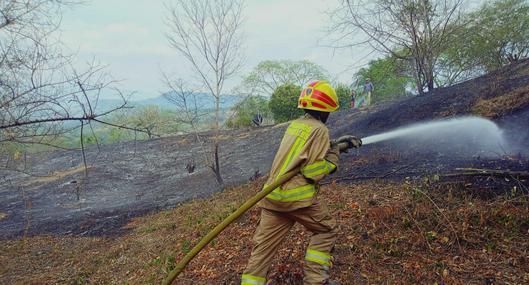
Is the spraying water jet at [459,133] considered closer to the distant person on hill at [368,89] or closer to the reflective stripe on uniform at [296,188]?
the reflective stripe on uniform at [296,188]

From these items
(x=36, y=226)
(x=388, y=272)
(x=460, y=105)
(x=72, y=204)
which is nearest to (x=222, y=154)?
(x=72, y=204)

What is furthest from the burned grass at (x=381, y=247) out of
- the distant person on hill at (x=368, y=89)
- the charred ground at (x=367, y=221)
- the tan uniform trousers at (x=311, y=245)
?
the distant person on hill at (x=368, y=89)

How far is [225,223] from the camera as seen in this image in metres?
2.56

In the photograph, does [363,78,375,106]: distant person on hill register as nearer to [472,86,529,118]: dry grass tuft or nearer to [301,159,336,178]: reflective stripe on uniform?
[472,86,529,118]: dry grass tuft

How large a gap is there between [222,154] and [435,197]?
12590 mm

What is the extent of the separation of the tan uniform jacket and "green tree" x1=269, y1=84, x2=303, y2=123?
1856 centimetres

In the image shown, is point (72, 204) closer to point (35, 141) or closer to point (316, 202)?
point (35, 141)

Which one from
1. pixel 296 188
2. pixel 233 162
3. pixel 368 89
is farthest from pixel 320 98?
pixel 368 89

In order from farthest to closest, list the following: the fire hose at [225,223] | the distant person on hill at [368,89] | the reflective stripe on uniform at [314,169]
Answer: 1. the distant person on hill at [368,89]
2. the reflective stripe on uniform at [314,169]
3. the fire hose at [225,223]

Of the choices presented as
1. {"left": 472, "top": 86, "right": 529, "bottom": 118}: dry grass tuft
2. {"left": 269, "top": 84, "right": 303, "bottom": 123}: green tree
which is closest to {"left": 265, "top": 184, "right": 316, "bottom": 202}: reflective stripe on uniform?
{"left": 472, "top": 86, "right": 529, "bottom": 118}: dry grass tuft

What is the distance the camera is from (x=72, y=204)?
13094mm

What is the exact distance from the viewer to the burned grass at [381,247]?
340 cm

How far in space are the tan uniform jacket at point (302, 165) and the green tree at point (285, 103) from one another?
18557 millimetres

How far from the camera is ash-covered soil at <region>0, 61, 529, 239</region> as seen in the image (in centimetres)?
601
